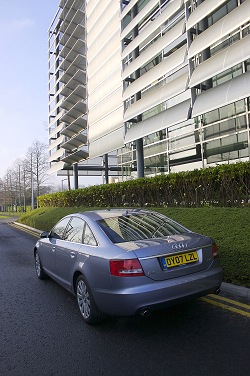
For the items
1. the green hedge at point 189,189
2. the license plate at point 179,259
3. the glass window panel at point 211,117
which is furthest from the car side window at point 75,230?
the glass window panel at point 211,117

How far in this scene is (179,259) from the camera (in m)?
3.69

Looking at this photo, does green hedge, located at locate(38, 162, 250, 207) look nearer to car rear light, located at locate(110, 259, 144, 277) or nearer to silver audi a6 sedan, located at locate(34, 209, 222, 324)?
silver audi a6 sedan, located at locate(34, 209, 222, 324)

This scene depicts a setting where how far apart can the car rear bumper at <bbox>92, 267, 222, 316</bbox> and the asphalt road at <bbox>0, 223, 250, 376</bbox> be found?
0.37 meters

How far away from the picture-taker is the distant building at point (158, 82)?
12.7 meters

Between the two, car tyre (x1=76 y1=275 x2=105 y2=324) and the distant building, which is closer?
car tyre (x1=76 y1=275 x2=105 y2=324)

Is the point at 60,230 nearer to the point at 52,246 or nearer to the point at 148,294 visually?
the point at 52,246

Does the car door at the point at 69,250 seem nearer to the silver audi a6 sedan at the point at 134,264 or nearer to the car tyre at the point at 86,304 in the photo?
the silver audi a6 sedan at the point at 134,264

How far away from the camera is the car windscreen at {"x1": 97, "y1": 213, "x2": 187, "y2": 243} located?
160 inches

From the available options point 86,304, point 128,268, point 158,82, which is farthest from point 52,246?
point 158,82

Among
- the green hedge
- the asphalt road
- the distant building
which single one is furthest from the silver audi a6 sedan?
the distant building

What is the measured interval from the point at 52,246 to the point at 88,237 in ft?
4.62

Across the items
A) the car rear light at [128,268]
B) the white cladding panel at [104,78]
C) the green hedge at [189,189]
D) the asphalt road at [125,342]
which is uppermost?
the white cladding panel at [104,78]

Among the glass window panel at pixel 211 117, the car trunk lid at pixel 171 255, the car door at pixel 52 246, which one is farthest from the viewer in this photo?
the glass window panel at pixel 211 117

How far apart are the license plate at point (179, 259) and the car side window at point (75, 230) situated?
1.43m
